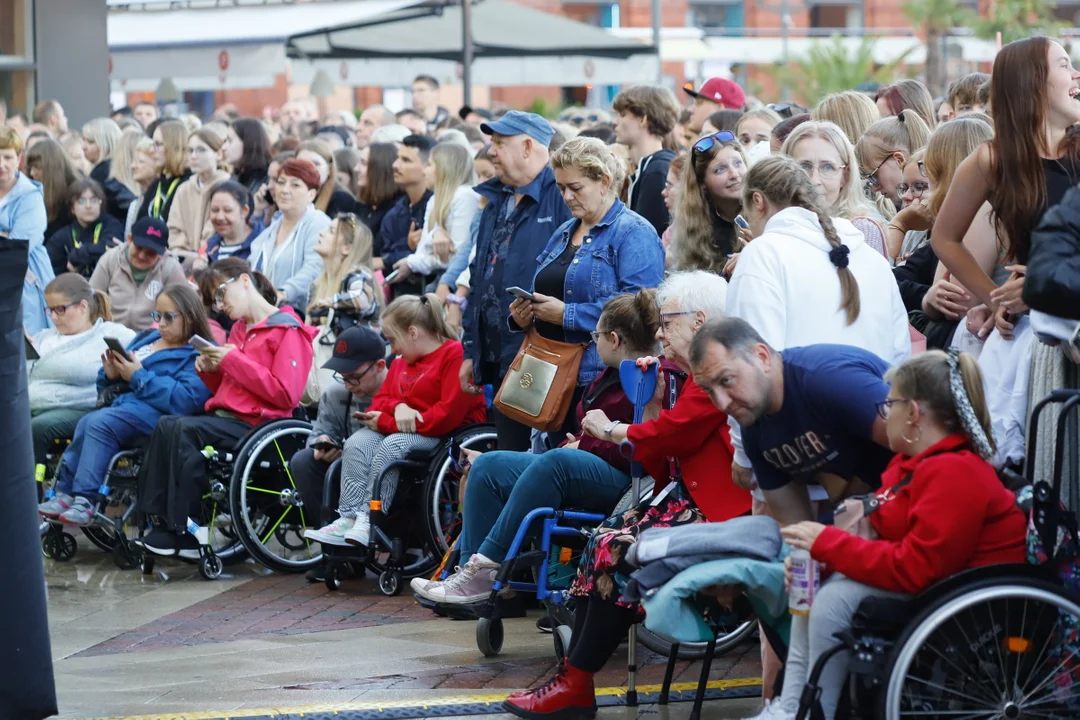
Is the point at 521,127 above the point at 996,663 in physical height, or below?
above

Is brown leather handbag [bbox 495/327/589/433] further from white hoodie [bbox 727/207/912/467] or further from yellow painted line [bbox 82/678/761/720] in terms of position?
white hoodie [bbox 727/207/912/467]

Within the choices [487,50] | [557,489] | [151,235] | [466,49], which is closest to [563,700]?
[557,489]

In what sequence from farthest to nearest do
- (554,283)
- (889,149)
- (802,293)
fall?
1. (889,149)
2. (554,283)
3. (802,293)

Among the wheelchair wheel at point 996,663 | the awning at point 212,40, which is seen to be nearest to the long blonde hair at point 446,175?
the wheelchair wheel at point 996,663

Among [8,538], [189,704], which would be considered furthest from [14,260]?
[189,704]

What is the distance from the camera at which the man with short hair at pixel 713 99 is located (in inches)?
372

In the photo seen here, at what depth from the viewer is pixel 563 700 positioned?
17.3 ft

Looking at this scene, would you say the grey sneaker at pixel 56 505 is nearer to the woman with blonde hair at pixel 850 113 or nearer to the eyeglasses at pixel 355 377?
the eyeglasses at pixel 355 377

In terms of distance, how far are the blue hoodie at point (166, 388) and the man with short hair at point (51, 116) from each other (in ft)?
24.0

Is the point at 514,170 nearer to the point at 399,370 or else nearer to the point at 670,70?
the point at 399,370

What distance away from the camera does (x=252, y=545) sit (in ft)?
26.3

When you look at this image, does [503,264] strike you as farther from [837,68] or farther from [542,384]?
[837,68]

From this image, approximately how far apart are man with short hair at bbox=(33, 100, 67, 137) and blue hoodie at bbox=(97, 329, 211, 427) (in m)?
7.32

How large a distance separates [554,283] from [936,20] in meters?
45.7
